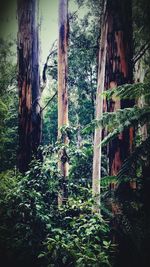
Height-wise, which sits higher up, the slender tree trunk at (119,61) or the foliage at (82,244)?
the slender tree trunk at (119,61)

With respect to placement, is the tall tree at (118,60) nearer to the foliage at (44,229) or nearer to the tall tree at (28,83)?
A: the foliage at (44,229)

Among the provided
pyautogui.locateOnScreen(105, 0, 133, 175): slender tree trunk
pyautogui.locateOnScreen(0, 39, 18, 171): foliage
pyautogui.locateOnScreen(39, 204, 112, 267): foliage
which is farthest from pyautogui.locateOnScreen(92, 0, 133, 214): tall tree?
pyautogui.locateOnScreen(0, 39, 18, 171): foliage

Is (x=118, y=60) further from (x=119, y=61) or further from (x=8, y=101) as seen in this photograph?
(x=8, y=101)

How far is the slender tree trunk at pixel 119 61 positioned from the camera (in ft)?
10.2

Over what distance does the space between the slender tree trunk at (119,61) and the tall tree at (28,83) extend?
3555 mm

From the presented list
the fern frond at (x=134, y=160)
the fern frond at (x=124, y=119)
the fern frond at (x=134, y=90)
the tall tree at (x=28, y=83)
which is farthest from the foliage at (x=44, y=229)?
the tall tree at (x=28, y=83)

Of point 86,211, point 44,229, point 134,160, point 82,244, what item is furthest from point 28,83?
point 134,160

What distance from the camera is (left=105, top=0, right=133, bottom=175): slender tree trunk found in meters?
3.11

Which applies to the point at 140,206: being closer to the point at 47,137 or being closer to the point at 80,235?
the point at 80,235

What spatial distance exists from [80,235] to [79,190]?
3.94 ft

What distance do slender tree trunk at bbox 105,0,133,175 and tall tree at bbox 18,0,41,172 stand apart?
11.7ft

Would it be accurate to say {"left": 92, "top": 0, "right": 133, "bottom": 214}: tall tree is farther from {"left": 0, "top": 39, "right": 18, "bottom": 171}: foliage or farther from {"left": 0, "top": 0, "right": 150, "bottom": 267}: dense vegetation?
{"left": 0, "top": 39, "right": 18, "bottom": 171}: foliage

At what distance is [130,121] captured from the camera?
7.37 ft

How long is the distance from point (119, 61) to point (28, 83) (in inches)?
148
